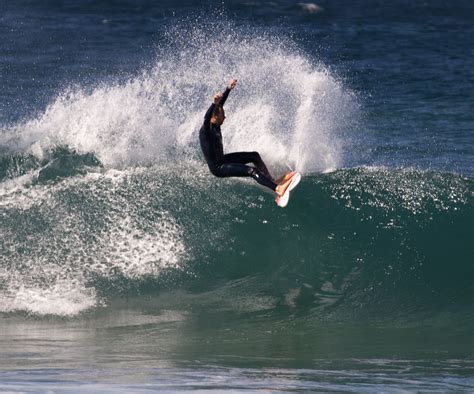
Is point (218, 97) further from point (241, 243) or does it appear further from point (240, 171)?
point (241, 243)

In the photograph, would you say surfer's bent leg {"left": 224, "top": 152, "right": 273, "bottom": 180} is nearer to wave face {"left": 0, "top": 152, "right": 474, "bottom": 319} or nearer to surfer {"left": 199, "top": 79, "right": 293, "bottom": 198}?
surfer {"left": 199, "top": 79, "right": 293, "bottom": 198}

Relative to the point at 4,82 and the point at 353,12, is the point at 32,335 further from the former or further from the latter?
the point at 353,12

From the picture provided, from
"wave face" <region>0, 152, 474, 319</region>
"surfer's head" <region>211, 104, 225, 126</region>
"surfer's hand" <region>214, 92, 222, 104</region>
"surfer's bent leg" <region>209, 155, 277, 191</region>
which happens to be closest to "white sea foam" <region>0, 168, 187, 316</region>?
"wave face" <region>0, 152, 474, 319</region>

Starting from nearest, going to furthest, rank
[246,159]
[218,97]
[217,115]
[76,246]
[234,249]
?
[218,97] < [217,115] < [246,159] < [76,246] < [234,249]

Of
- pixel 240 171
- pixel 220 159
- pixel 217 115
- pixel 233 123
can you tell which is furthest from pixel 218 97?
pixel 233 123

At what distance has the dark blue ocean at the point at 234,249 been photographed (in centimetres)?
947

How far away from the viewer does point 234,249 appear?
13117mm

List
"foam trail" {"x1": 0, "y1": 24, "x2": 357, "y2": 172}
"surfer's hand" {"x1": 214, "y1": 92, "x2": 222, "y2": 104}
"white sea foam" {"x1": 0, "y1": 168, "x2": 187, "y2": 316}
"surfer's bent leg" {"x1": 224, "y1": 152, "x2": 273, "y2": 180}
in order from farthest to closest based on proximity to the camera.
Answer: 1. "foam trail" {"x1": 0, "y1": 24, "x2": 357, "y2": 172}
2. "white sea foam" {"x1": 0, "y1": 168, "x2": 187, "y2": 316}
3. "surfer's bent leg" {"x1": 224, "y1": 152, "x2": 273, "y2": 180}
4. "surfer's hand" {"x1": 214, "y1": 92, "x2": 222, "y2": 104}

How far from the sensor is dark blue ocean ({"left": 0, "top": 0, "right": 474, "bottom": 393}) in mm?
9469

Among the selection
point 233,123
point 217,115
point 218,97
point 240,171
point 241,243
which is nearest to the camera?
point 218,97

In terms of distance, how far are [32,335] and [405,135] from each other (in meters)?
12.7

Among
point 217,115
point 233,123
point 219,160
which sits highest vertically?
point 217,115

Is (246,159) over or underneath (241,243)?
over

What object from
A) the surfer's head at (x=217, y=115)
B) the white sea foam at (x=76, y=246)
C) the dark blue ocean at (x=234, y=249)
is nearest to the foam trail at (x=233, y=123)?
the dark blue ocean at (x=234, y=249)
